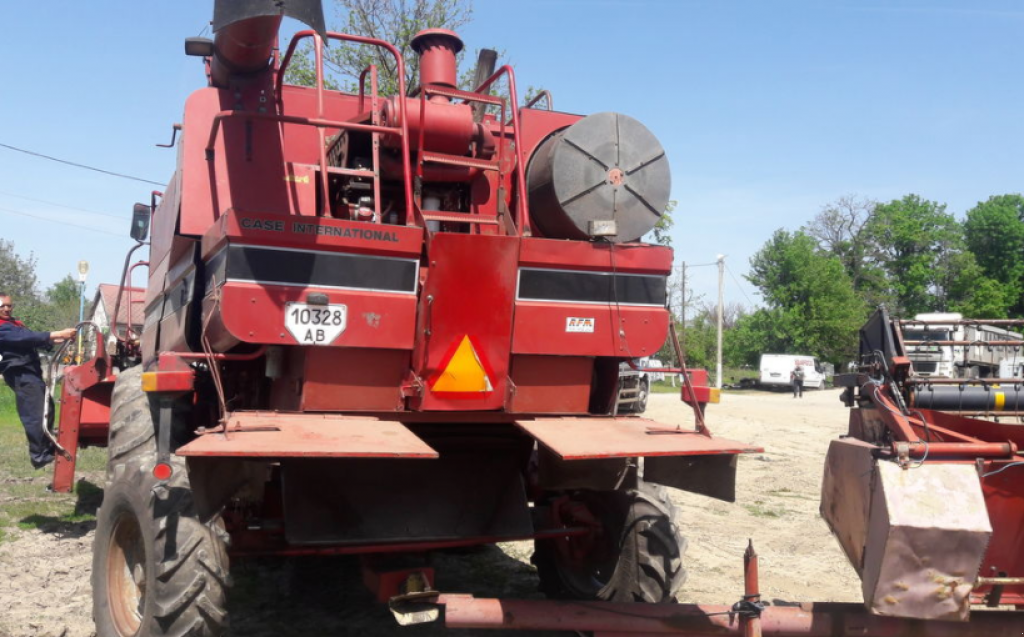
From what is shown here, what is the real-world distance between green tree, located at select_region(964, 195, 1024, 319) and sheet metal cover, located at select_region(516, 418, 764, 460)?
61328 mm

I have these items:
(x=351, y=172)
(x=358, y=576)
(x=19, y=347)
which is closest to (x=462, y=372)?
(x=351, y=172)

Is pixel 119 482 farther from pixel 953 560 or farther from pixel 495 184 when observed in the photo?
pixel 953 560

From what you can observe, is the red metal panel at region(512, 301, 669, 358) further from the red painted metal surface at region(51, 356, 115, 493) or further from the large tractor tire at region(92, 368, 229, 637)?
the red painted metal surface at region(51, 356, 115, 493)

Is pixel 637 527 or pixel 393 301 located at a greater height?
pixel 393 301

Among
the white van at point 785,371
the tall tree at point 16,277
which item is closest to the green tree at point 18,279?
the tall tree at point 16,277

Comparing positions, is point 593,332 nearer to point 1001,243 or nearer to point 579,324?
point 579,324

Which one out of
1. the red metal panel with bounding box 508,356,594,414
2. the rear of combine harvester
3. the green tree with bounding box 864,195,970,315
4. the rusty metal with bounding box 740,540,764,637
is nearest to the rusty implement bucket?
the rusty metal with bounding box 740,540,764,637

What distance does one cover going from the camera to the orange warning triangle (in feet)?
15.2

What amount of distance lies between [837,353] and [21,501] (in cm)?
5503

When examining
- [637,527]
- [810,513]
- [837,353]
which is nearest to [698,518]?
[810,513]

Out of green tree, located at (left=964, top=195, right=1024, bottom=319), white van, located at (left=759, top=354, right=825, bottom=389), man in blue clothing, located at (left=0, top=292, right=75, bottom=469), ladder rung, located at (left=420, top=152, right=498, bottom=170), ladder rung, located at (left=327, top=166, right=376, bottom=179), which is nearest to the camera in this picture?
ladder rung, located at (left=327, top=166, right=376, bottom=179)

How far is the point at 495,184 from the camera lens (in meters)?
5.51

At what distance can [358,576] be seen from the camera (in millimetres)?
6641

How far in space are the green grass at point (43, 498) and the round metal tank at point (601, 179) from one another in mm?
5362
